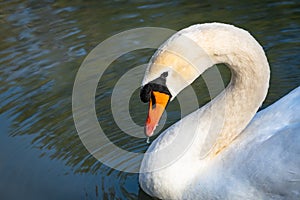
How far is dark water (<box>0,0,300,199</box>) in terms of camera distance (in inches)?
155

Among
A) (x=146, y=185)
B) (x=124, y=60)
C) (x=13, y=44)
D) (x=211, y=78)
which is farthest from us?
(x=13, y=44)

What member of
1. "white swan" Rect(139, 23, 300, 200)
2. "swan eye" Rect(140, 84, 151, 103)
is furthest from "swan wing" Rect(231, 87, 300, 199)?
"swan eye" Rect(140, 84, 151, 103)

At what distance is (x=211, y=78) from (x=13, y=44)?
2270 mm

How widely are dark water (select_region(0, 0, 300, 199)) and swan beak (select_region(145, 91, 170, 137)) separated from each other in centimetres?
65

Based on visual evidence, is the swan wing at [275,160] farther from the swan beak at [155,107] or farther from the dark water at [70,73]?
the dark water at [70,73]

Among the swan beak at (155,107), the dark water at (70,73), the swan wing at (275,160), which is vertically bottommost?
the dark water at (70,73)

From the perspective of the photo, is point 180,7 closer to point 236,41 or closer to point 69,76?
point 69,76

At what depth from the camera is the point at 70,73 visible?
559 cm

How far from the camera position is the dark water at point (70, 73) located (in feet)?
12.9

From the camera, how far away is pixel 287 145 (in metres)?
3.23

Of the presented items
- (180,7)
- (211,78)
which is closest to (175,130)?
(211,78)

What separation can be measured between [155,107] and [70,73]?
2551 millimetres

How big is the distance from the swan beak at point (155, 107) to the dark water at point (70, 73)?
0.65 m

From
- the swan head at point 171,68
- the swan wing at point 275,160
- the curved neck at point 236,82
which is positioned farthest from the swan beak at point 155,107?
the swan wing at point 275,160
